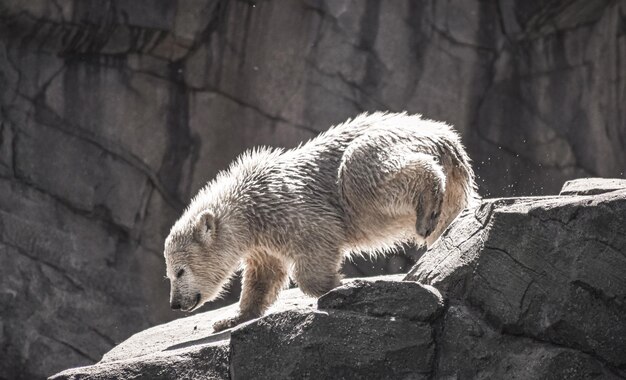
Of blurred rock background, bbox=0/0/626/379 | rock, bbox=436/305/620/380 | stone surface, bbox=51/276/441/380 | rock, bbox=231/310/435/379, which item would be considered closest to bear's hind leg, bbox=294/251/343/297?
stone surface, bbox=51/276/441/380

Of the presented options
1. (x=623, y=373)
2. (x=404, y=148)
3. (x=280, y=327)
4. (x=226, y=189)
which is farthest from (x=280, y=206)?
(x=623, y=373)

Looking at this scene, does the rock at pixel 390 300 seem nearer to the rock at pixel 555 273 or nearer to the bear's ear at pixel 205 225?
the rock at pixel 555 273

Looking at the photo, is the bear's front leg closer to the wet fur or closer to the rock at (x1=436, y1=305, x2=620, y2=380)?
the wet fur

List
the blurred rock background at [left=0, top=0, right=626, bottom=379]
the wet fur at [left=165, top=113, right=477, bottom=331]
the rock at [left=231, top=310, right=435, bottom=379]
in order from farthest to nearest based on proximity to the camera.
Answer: the blurred rock background at [left=0, top=0, right=626, bottom=379] < the wet fur at [left=165, top=113, right=477, bottom=331] < the rock at [left=231, top=310, right=435, bottom=379]

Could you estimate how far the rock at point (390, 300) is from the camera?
4910 mm

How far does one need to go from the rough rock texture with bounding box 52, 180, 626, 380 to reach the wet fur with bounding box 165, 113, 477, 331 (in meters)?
1.22

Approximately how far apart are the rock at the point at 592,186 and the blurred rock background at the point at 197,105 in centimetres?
510

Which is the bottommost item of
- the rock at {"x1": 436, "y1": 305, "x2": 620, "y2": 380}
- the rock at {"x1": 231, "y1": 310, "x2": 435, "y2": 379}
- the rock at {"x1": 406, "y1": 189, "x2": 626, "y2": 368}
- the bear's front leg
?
the bear's front leg

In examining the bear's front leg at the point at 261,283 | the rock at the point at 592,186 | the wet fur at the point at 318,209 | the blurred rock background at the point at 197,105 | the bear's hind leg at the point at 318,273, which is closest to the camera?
the rock at the point at 592,186

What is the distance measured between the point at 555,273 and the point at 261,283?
264cm

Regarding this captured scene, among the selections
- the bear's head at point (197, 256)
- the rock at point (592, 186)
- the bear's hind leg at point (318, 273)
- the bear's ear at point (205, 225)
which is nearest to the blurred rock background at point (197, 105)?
the bear's head at point (197, 256)

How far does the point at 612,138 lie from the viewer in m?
11.1

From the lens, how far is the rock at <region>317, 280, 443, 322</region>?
193 inches

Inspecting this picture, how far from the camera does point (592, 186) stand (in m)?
5.65
